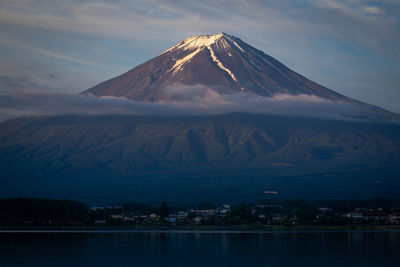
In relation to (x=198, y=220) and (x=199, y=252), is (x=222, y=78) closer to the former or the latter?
(x=198, y=220)

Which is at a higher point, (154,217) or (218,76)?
(218,76)

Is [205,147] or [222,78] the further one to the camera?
[222,78]

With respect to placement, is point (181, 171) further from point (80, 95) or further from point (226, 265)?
point (226, 265)

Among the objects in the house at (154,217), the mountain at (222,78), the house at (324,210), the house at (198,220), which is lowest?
the house at (198,220)

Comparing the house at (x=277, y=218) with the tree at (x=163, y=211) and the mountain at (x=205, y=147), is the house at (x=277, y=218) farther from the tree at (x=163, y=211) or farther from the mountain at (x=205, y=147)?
the mountain at (x=205, y=147)

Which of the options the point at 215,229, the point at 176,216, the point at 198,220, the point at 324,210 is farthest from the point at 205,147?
the point at 215,229

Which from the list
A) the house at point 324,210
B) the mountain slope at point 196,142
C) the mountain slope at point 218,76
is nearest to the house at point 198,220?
the house at point 324,210
